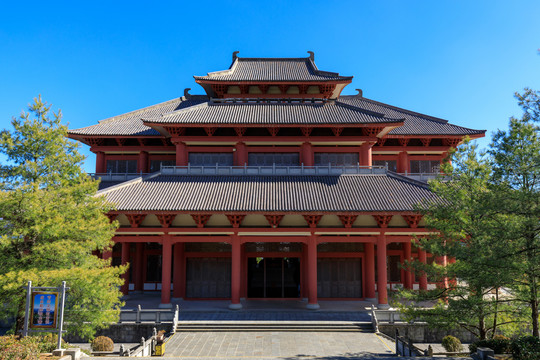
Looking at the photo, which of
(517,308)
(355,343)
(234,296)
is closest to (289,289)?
(234,296)

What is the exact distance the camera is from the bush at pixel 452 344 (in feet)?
57.4

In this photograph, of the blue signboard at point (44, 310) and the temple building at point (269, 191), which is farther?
the temple building at point (269, 191)

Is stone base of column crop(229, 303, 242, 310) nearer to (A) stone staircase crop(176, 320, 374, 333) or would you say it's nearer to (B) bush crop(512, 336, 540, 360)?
(A) stone staircase crop(176, 320, 374, 333)

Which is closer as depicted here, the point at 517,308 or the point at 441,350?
the point at 517,308

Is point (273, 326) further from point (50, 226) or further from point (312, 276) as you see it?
point (50, 226)

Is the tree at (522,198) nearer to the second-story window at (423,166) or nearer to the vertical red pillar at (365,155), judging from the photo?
the vertical red pillar at (365,155)

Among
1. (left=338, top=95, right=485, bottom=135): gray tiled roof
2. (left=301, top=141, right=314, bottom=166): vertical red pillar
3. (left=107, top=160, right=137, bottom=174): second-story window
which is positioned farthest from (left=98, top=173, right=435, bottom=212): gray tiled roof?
(left=338, top=95, right=485, bottom=135): gray tiled roof

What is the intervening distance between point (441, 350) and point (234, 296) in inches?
470

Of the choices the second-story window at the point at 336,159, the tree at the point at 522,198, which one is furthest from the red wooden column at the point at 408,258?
the tree at the point at 522,198

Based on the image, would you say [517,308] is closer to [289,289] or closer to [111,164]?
[289,289]

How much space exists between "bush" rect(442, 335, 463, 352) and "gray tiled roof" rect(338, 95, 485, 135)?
17669 mm

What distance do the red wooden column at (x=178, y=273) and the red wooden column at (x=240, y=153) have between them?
781 cm

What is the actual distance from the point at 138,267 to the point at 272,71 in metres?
23.0

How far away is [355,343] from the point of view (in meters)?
17.4
